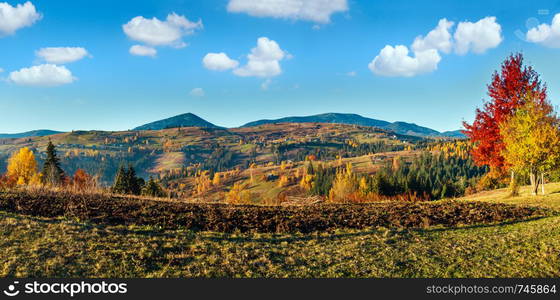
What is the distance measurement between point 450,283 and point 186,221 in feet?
37.5

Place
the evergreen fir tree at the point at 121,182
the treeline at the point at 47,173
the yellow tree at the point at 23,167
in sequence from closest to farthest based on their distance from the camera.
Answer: the evergreen fir tree at the point at 121,182, the treeline at the point at 47,173, the yellow tree at the point at 23,167

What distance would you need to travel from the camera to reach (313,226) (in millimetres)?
15867

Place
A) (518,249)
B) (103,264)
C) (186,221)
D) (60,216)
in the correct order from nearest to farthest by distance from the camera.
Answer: (103,264), (518,249), (60,216), (186,221)

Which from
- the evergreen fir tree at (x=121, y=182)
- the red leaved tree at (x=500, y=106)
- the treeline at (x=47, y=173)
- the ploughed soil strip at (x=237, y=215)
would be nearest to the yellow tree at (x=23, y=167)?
the treeline at (x=47, y=173)

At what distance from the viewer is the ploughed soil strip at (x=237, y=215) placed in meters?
14.9

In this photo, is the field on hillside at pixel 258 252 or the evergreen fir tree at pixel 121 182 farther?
the evergreen fir tree at pixel 121 182

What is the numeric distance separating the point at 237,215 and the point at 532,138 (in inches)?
1122

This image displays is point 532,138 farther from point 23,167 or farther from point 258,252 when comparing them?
point 23,167

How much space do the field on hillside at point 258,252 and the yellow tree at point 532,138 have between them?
1812 centimetres

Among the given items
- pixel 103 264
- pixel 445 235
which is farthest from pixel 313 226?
pixel 103 264

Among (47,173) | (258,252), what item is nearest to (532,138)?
(258,252)

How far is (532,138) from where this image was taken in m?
28.8

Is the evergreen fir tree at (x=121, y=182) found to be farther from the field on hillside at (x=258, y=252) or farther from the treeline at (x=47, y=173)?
the field on hillside at (x=258, y=252)

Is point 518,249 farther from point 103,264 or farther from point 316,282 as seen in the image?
point 103,264
